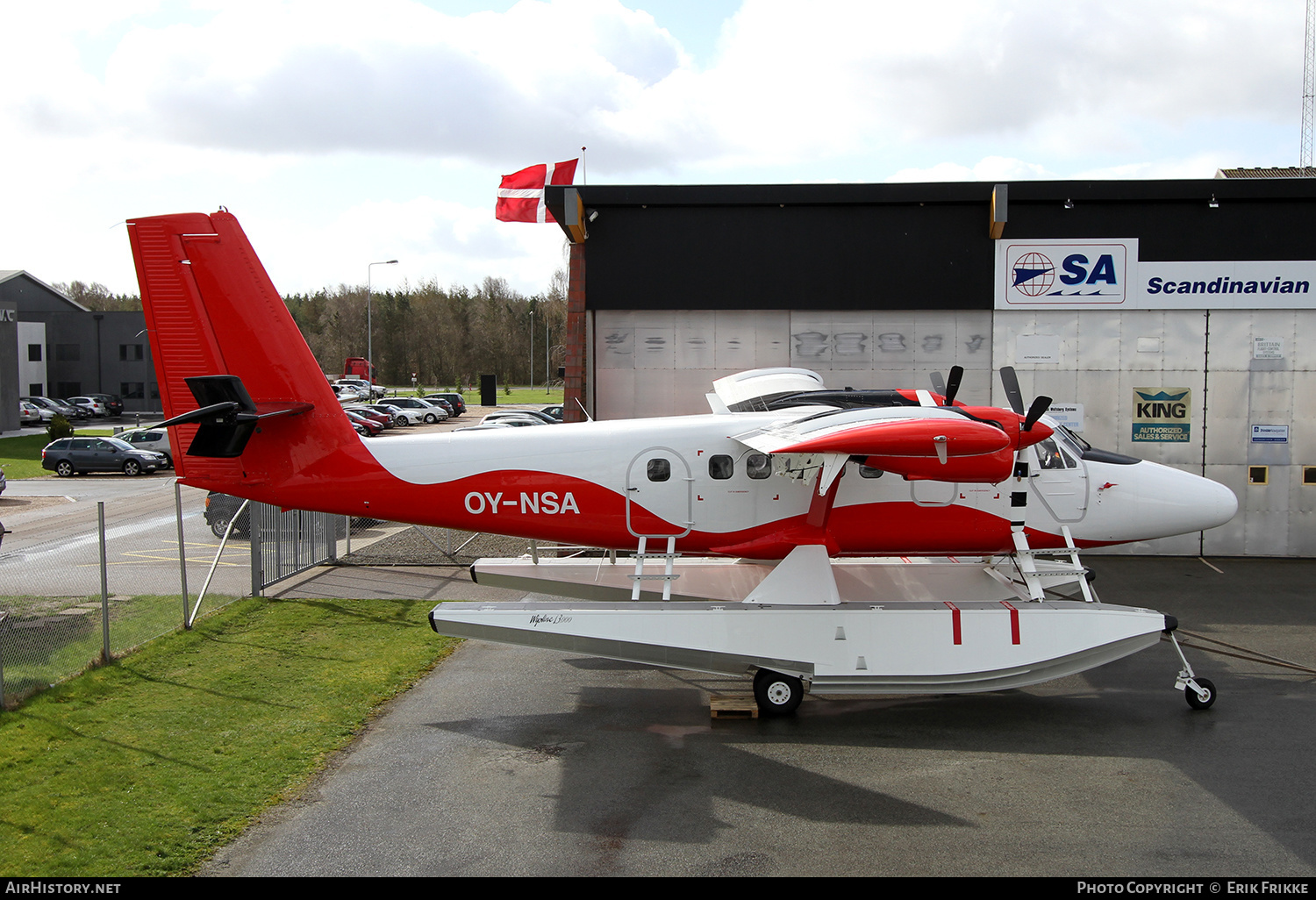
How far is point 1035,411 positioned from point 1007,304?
9.61 meters

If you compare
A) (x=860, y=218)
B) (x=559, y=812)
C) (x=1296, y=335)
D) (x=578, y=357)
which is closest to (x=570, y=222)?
(x=578, y=357)

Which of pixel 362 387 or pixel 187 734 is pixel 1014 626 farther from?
pixel 362 387

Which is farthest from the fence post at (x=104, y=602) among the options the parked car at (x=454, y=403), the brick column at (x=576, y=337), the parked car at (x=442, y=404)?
the parked car at (x=454, y=403)

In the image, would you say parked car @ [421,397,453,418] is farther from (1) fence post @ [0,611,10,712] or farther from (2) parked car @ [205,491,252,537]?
(1) fence post @ [0,611,10,712]

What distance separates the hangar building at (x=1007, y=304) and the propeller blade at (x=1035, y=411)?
28.0 ft

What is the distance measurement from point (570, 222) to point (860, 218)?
6.14 meters

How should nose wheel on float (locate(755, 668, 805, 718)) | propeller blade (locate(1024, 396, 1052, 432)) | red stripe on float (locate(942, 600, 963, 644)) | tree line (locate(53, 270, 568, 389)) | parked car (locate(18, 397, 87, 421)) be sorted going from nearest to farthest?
propeller blade (locate(1024, 396, 1052, 432)) < red stripe on float (locate(942, 600, 963, 644)) < nose wheel on float (locate(755, 668, 805, 718)) < parked car (locate(18, 397, 87, 421)) < tree line (locate(53, 270, 568, 389))

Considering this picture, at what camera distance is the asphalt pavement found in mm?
6805

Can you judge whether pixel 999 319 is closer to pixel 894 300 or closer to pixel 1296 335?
pixel 894 300

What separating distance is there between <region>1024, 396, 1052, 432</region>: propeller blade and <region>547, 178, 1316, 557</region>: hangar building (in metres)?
8.53

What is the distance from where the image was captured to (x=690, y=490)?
439 inches

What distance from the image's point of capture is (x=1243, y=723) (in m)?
9.57

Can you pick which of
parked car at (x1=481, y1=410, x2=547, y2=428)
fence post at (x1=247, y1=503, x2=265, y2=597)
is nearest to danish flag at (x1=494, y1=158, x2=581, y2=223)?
fence post at (x1=247, y1=503, x2=265, y2=597)

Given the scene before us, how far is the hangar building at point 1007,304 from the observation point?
59.8 ft
